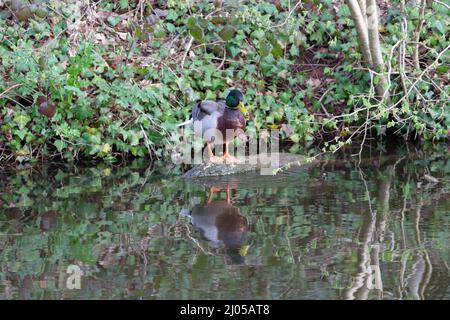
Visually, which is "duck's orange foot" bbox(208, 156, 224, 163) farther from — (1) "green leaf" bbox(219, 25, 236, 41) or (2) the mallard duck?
(1) "green leaf" bbox(219, 25, 236, 41)

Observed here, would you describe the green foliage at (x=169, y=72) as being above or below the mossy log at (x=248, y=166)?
above

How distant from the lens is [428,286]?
495cm

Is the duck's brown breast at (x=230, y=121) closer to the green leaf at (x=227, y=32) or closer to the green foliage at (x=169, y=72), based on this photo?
the green foliage at (x=169, y=72)

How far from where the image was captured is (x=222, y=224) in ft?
21.2

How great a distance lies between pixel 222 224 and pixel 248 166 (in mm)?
1792

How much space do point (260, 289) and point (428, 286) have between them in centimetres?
92

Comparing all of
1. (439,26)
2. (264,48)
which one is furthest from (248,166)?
(439,26)

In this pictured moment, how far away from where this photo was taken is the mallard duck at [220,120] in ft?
27.1

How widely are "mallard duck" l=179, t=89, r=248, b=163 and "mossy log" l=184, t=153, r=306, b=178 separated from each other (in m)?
0.14

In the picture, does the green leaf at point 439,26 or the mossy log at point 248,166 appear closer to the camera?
the mossy log at point 248,166

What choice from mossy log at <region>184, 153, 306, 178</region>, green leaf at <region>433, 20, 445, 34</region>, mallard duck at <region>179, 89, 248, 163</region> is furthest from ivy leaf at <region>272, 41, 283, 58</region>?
green leaf at <region>433, 20, 445, 34</region>

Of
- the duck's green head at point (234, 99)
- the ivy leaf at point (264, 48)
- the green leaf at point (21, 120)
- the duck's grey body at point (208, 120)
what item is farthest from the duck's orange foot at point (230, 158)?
the green leaf at point (21, 120)
